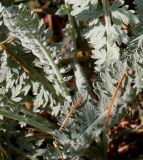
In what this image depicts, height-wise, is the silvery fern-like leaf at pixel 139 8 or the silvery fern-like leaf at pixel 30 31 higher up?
the silvery fern-like leaf at pixel 30 31

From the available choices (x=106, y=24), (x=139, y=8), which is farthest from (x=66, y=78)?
(x=139, y=8)

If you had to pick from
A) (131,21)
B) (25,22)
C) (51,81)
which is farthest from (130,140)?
(25,22)

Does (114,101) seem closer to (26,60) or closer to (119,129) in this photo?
(26,60)

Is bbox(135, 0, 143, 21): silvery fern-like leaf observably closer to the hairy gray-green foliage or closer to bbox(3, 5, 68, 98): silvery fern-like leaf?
the hairy gray-green foliage

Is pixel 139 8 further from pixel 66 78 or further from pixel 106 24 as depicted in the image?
pixel 66 78

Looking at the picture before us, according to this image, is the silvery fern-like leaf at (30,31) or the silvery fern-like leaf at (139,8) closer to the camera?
the silvery fern-like leaf at (30,31)

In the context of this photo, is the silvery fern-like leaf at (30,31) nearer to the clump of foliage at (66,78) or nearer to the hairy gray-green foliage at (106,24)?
the clump of foliage at (66,78)

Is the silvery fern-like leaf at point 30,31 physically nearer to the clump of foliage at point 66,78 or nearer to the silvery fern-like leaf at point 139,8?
the clump of foliage at point 66,78

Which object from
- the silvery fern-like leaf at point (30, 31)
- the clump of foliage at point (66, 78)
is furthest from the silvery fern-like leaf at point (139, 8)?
the silvery fern-like leaf at point (30, 31)
